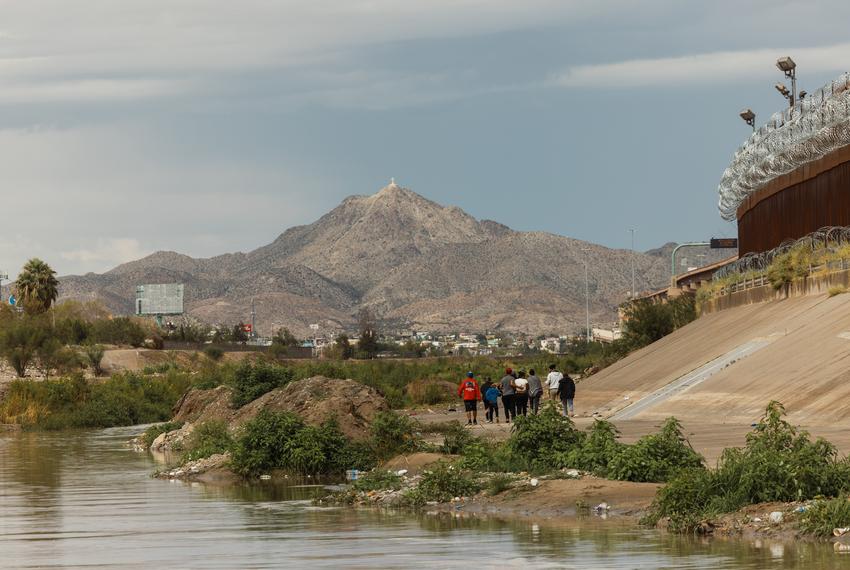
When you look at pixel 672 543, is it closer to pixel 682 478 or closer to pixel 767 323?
pixel 682 478

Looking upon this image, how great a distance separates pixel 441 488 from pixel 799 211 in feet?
124

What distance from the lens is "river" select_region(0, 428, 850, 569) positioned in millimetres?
15820

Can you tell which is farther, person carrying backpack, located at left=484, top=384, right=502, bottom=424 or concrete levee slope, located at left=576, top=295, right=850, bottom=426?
person carrying backpack, located at left=484, top=384, right=502, bottom=424

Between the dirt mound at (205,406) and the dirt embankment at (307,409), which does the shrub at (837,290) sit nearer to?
the dirt embankment at (307,409)

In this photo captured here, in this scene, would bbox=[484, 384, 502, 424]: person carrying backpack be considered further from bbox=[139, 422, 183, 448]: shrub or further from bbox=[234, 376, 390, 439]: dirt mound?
bbox=[139, 422, 183, 448]: shrub

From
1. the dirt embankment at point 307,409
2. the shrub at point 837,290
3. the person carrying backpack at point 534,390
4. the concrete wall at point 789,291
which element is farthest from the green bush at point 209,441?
the concrete wall at point 789,291

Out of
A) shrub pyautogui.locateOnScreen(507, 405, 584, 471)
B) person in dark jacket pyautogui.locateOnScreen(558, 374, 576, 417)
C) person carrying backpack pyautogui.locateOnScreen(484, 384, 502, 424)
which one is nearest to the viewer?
shrub pyautogui.locateOnScreen(507, 405, 584, 471)

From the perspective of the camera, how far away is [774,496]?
18250 millimetres

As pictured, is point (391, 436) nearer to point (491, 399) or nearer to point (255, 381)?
point (491, 399)

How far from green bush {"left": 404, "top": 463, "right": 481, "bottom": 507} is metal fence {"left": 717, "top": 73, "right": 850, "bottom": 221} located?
2657 centimetres

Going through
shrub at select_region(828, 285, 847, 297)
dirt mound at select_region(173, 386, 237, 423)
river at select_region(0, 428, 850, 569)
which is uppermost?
shrub at select_region(828, 285, 847, 297)

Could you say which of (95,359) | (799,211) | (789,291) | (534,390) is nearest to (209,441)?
(534,390)

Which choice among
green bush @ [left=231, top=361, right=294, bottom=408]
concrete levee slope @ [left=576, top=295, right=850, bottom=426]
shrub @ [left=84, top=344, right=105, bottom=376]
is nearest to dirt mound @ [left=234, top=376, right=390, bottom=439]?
green bush @ [left=231, top=361, right=294, bottom=408]

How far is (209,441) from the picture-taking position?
35.2 metres
